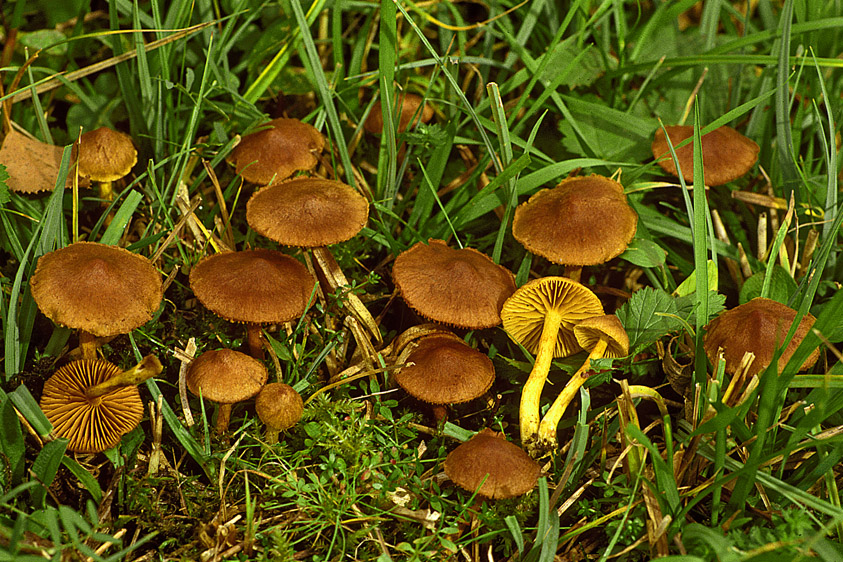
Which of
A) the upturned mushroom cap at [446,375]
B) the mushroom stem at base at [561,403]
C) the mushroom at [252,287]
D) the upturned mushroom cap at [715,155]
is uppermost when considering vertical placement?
the upturned mushroom cap at [715,155]

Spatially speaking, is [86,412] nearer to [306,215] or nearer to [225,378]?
[225,378]

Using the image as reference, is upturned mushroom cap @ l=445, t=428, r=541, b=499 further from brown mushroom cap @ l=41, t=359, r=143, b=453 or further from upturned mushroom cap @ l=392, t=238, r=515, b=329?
brown mushroom cap @ l=41, t=359, r=143, b=453

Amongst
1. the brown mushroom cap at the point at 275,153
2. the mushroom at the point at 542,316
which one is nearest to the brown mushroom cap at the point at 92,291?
the brown mushroom cap at the point at 275,153

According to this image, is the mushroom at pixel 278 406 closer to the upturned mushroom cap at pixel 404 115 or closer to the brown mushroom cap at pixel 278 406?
the brown mushroom cap at pixel 278 406

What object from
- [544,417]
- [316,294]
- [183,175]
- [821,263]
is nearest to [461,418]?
[544,417]

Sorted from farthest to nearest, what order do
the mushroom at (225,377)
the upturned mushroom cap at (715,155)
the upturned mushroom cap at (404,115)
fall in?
the upturned mushroom cap at (404,115), the upturned mushroom cap at (715,155), the mushroom at (225,377)

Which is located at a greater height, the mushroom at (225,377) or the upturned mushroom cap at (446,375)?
the mushroom at (225,377)
